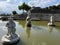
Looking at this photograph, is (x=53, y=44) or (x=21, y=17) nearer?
(x=53, y=44)

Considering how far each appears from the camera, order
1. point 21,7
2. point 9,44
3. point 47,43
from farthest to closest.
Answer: point 21,7
point 47,43
point 9,44

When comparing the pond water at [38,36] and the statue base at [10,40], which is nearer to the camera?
the statue base at [10,40]

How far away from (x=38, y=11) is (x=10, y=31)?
31767 mm

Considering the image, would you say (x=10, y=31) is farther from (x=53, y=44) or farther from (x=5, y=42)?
(x=53, y=44)

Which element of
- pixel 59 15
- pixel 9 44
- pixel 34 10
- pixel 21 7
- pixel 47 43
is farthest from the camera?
pixel 21 7

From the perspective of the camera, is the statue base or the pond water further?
the pond water

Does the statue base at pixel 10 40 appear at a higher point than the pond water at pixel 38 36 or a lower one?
higher

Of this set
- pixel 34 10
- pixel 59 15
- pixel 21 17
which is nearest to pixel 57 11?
pixel 59 15

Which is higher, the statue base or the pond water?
the statue base

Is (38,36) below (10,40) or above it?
below

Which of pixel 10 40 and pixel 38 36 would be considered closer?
pixel 10 40

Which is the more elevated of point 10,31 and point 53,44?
point 10,31

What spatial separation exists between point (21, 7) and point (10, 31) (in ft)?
140

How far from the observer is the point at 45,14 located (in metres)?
42.2
